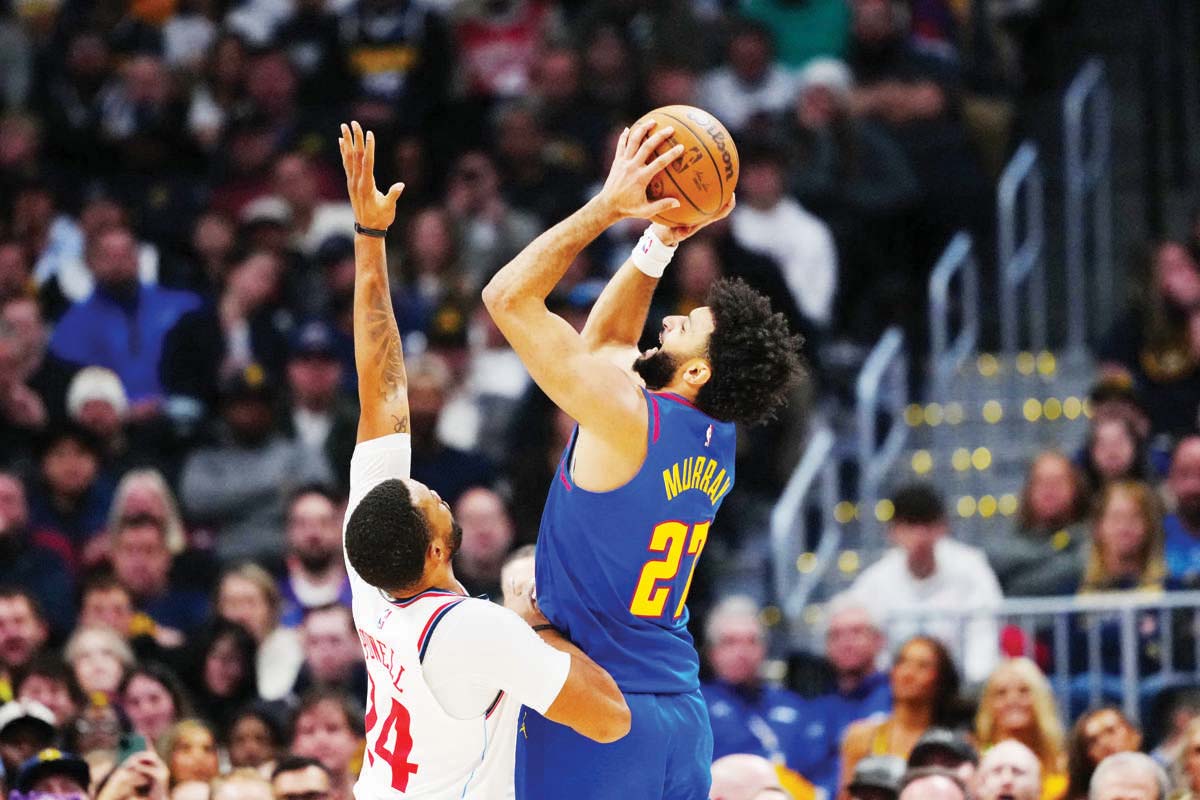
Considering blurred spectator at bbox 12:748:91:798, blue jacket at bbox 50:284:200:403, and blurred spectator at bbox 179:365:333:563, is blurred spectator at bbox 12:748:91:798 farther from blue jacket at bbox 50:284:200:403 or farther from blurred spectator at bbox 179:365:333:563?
blue jacket at bbox 50:284:200:403

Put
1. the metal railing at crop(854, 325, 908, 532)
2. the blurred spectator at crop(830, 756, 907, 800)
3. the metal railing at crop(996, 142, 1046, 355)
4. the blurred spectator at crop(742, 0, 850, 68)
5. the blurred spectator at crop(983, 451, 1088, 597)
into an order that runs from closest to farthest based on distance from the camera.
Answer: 1. the blurred spectator at crop(830, 756, 907, 800)
2. the blurred spectator at crop(983, 451, 1088, 597)
3. the metal railing at crop(854, 325, 908, 532)
4. the metal railing at crop(996, 142, 1046, 355)
5. the blurred spectator at crop(742, 0, 850, 68)

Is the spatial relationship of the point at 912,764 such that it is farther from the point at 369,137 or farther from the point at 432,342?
the point at 432,342

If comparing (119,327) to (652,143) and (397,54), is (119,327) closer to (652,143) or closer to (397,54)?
(397,54)

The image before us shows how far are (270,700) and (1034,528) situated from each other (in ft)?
13.3

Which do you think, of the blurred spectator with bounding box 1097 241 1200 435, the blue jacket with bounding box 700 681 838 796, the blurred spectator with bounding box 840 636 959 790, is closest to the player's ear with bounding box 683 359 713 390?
the blurred spectator with bounding box 840 636 959 790

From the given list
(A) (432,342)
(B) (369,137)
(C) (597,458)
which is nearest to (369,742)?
(C) (597,458)

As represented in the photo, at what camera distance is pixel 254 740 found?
32.3ft

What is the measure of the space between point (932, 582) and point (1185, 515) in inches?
51.3

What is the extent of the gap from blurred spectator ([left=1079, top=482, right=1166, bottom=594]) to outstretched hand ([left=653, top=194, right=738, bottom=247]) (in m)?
4.50

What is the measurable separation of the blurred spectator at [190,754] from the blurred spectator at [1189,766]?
396 cm

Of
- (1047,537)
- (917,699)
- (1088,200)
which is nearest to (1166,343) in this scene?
(1047,537)

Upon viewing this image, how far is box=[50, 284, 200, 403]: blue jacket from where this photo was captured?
44.1 feet

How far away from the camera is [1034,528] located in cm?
1148

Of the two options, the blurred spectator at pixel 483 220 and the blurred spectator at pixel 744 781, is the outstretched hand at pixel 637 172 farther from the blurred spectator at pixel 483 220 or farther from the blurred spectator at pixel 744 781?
the blurred spectator at pixel 483 220
